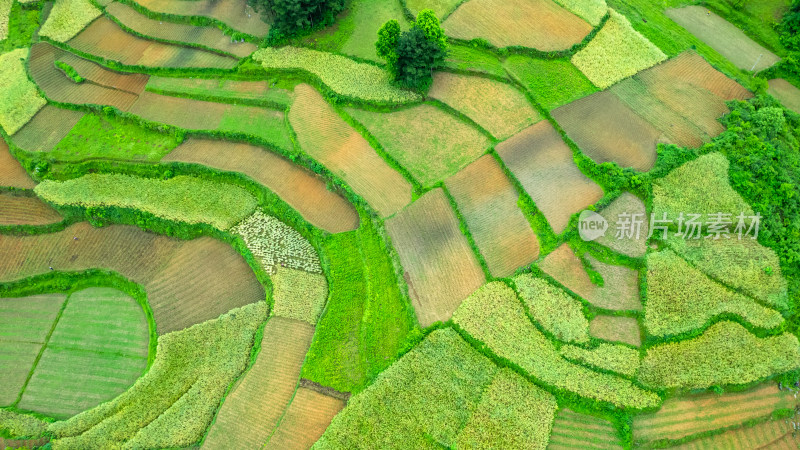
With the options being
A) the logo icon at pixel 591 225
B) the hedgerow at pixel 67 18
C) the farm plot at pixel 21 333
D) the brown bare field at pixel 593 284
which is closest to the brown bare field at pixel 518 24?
the logo icon at pixel 591 225

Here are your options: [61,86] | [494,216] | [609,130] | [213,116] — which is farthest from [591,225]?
[61,86]

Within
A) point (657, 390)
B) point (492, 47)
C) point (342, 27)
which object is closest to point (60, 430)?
point (657, 390)

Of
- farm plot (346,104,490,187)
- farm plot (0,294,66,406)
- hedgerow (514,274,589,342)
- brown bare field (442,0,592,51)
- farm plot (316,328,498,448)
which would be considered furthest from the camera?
brown bare field (442,0,592,51)

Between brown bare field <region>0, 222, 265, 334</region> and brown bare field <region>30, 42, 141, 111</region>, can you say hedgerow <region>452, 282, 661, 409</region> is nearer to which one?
brown bare field <region>0, 222, 265, 334</region>

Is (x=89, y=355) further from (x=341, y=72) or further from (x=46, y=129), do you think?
(x=341, y=72)

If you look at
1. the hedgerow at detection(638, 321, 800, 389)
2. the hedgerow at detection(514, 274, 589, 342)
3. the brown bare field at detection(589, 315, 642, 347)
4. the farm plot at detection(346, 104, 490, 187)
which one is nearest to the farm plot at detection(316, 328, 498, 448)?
the hedgerow at detection(514, 274, 589, 342)

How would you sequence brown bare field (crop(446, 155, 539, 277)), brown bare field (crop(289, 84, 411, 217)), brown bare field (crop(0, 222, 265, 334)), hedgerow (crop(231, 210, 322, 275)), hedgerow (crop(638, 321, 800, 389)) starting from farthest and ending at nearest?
brown bare field (crop(289, 84, 411, 217)) → hedgerow (crop(231, 210, 322, 275)) → brown bare field (crop(0, 222, 265, 334)) → brown bare field (crop(446, 155, 539, 277)) → hedgerow (crop(638, 321, 800, 389))
